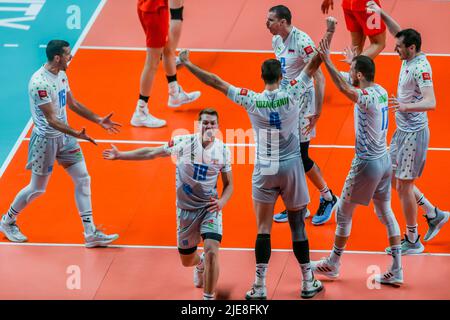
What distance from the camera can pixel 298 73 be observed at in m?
11.0

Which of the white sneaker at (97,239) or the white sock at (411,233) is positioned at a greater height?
the white sock at (411,233)

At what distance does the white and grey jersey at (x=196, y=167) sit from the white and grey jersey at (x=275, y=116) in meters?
0.42

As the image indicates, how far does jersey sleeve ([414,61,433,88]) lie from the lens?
10109 millimetres

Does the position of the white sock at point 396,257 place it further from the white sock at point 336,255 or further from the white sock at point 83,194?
the white sock at point 83,194

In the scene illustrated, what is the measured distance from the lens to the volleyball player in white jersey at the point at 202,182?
30.9ft

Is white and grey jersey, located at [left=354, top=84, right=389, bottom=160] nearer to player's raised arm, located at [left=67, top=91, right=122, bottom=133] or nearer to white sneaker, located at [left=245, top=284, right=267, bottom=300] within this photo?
white sneaker, located at [left=245, top=284, right=267, bottom=300]

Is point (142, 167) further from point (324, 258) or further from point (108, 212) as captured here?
point (324, 258)

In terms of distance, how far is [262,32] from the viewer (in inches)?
614

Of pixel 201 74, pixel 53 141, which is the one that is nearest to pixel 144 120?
pixel 53 141

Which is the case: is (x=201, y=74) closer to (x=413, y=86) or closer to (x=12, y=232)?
(x=413, y=86)

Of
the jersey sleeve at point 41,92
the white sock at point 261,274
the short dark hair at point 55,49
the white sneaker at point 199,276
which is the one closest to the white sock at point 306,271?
the white sock at point 261,274

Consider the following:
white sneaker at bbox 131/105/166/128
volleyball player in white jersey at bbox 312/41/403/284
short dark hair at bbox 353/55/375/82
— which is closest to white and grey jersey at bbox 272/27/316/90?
volleyball player in white jersey at bbox 312/41/403/284

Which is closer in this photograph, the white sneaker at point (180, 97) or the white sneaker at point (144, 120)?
the white sneaker at point (144, 120)
